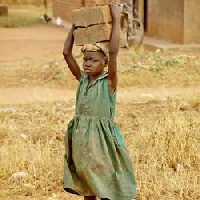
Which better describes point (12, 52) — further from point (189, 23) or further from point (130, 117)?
point (130, 117)

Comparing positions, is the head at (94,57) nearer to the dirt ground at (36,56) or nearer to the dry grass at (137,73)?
the dirt ground at (36,56)

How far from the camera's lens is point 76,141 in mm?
3926

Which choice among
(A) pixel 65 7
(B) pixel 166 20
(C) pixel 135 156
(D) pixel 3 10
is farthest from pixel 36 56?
(D) pixel 3 10

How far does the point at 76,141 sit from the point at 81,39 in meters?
0.59

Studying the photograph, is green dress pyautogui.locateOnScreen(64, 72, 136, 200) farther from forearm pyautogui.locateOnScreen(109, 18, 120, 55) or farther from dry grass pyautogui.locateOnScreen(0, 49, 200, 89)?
dry grass pyautogui.locateOnScreen(0, 49, 200, 89)

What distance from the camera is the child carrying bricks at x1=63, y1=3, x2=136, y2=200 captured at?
3871mm

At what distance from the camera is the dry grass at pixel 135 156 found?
16.2 feet

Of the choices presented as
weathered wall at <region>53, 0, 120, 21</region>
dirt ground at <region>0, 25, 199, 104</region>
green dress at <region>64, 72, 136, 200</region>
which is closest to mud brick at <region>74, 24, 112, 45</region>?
green dress at <region>64, 72, 136, 200</region>

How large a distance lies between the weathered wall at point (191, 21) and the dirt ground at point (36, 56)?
1.32 metres

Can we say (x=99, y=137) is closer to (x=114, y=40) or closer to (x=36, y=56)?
(x=114, y=40)

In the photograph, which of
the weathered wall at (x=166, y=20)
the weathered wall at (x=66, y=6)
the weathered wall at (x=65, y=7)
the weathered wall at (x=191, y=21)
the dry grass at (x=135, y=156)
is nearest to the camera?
the dry grass at (x=135, y=156)

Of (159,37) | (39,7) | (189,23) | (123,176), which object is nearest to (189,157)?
(123,176)

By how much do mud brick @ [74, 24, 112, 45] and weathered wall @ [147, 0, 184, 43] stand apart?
9.75 metres

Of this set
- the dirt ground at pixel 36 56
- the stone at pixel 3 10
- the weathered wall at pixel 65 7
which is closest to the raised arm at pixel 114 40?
the dirt ground at pixel 36 56
